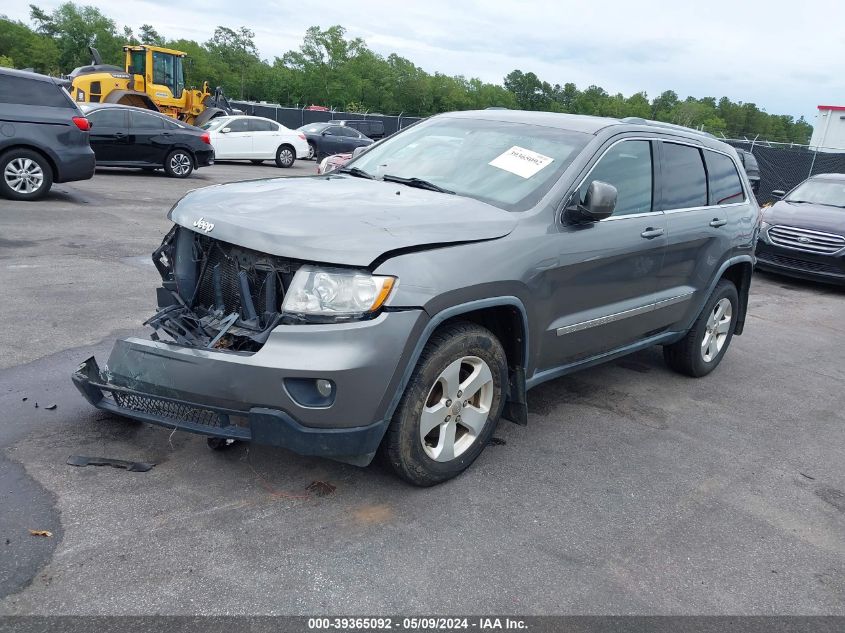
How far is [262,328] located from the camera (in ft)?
10.9

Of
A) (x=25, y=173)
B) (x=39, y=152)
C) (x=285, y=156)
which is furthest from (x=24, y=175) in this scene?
(x=285, y=156)

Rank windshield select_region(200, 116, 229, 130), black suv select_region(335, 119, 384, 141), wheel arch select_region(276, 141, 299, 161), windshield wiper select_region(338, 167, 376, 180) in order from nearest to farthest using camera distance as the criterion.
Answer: windshield wiper select_region(338, 167, 376, 180)
windshield select_region(200, 116, 229, 130)
wheel arch select_region(276, 141, 299, 161)
black suv select_region(335, 119, 384, 141)

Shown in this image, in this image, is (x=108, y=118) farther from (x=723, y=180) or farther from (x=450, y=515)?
(x=450, y=515)

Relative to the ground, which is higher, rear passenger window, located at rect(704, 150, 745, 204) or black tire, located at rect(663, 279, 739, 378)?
rear passenger window, located at rect(704, 150, 745, 204)

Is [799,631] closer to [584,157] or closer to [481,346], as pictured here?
[481,346]

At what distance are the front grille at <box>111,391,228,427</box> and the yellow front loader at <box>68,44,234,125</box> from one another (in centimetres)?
2092

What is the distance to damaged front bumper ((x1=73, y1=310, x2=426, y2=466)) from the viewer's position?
3.05 m

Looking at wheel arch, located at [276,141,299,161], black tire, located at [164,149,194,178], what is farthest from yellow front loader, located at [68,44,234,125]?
black tire, located at [164,149,194,178]

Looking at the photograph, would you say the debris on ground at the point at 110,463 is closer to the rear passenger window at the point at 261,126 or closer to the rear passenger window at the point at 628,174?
the rear passenger window at the point at 628,174

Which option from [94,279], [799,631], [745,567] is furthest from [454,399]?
[94,279]

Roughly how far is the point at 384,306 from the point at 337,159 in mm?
11926

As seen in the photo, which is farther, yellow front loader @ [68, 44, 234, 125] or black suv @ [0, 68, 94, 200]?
yellow front loader @ [68, 44, 234, 125]

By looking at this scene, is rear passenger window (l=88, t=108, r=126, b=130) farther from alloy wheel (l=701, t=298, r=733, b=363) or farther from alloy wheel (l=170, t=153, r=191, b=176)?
alloy wheel (l=701, t=298, r=733, b=363)

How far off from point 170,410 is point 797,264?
9965 millimetres
